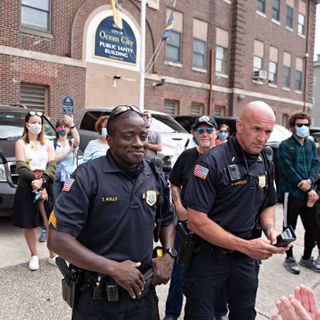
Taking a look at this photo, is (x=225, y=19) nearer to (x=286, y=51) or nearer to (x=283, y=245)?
(x=286, y=51)

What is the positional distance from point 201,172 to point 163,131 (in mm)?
6229

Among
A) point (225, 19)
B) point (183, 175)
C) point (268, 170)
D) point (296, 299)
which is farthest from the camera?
point (225, 19)

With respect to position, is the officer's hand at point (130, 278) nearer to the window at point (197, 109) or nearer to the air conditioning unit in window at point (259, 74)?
the window at point (197, 109)

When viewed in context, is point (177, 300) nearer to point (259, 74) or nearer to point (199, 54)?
point (199, 54)

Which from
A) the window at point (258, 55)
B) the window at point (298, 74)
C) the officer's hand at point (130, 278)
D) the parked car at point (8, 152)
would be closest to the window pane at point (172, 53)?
the window at point (258, 55)

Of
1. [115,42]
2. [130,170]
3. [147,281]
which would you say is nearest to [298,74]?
[115,42]

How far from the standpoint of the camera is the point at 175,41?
56.0 ft

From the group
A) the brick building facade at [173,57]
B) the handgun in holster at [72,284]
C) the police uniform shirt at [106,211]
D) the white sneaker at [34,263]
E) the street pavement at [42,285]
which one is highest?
the brick building facade at [173,57]

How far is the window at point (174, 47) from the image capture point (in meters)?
16.8

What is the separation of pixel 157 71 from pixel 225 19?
19.1 feet

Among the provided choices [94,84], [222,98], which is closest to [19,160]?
[94,84]

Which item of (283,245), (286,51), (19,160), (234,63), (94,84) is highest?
(286,51)

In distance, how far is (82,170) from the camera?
182 centimetres

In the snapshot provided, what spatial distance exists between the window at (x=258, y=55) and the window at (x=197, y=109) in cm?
491
